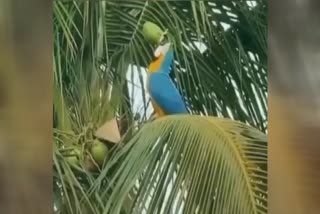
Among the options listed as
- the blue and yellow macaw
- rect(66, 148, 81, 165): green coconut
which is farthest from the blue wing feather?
rect(66, 148, 81, 165): green coconut

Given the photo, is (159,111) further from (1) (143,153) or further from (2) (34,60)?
(2) (34,60)

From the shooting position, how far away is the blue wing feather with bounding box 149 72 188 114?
1494 millimetres

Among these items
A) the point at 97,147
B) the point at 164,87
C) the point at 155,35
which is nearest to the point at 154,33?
the point at 155,35

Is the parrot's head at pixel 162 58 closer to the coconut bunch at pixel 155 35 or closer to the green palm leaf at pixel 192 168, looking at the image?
the coconut bunch at pixel 155 35

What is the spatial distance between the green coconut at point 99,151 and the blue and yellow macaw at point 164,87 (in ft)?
0.54

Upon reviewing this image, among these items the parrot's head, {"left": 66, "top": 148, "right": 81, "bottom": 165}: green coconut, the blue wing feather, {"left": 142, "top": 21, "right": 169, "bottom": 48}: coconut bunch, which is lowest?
{"left": 66, "top": 148, "right": 81, "bottom": 165}: green coconut

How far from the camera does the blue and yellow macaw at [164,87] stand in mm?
1495

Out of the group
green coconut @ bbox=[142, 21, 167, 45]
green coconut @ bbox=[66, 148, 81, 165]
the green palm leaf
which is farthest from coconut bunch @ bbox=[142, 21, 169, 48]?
green coconut @ bbox=[66, 148, 81, 165]

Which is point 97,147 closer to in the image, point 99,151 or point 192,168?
point 99,151

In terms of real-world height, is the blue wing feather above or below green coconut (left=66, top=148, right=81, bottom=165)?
above

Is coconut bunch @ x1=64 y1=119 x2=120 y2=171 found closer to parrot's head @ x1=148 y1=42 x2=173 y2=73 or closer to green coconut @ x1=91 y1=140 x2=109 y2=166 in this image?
green coconut @ x1=91 y1=140 x2=109 y2=166

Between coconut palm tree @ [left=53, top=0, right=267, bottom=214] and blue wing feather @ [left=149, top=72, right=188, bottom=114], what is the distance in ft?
0.06

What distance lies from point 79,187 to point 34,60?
358mm

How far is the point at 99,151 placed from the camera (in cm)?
153
